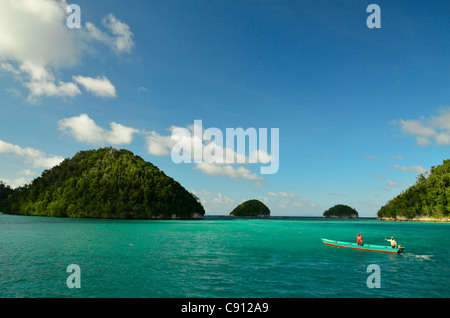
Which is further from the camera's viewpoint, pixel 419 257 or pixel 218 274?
pixel 419 257

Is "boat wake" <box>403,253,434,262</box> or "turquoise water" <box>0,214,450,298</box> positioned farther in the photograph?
"boat wake" <box>403,253,434,262</box>

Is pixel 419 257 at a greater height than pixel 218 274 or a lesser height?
lesser

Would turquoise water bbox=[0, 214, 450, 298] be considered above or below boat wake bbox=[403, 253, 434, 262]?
above

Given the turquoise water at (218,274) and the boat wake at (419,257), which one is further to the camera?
the boat wake at (419,257)

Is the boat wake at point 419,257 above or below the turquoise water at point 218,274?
below
